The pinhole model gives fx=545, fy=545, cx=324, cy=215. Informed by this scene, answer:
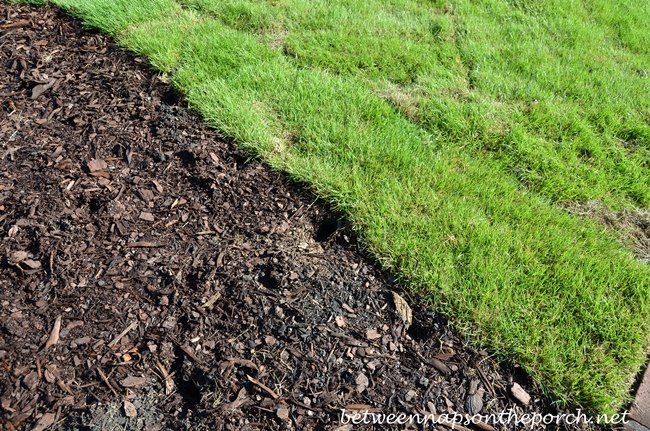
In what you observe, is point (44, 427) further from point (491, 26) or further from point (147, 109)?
point (491, 26)

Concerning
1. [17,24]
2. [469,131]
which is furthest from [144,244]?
[17,24]

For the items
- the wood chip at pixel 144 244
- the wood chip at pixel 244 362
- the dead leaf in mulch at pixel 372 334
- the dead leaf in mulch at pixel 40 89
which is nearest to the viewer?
the wood chip at pixel 244 362

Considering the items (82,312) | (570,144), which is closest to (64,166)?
(82,312)

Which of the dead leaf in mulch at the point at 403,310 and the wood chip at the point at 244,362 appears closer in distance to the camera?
the wood chip at the point at 244,362

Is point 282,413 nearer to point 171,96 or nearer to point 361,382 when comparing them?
point 361,382

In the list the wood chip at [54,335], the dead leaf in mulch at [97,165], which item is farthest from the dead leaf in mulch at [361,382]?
the dead leaf in mulch at [97,165]

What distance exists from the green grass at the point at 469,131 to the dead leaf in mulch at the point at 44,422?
6.24 ft

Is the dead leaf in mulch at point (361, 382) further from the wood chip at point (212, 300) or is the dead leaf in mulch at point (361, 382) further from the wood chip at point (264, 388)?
the wood chip at point (212, 300)

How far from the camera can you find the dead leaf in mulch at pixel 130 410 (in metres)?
2.59

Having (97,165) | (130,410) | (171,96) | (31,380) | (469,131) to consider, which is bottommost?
(31,380)

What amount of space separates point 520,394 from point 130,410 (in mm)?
1941

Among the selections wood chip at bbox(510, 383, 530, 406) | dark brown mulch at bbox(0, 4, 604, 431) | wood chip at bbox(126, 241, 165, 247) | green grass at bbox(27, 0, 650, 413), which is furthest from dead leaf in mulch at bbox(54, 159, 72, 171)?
wood chip at bbox(510, 383, 530, 406)

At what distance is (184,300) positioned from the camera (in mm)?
3039

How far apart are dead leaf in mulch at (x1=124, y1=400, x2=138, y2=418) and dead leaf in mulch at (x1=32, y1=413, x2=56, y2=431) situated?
1.05 ft
